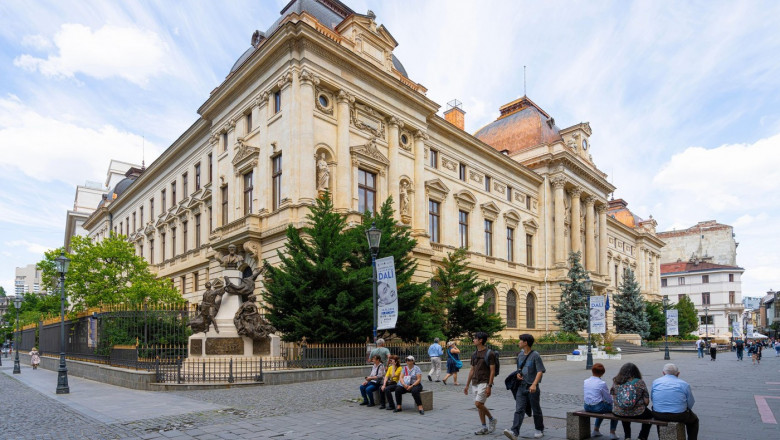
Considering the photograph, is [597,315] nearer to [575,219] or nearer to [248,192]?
[248,192]

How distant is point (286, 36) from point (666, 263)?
100m

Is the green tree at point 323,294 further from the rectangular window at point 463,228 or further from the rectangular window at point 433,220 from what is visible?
the rectangular window at point 463,228

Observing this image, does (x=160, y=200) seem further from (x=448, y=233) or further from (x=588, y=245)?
(x=588, y=245)

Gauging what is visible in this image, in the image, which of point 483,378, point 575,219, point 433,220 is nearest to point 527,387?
point 483,378

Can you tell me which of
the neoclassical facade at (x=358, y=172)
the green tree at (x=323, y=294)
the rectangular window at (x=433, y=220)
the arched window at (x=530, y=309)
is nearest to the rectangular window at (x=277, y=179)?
the neoclassical facade at (x=358, y=172)

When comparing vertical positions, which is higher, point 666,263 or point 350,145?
point 350,145

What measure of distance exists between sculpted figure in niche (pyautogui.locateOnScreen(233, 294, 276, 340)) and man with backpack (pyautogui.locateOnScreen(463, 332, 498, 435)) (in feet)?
35.2

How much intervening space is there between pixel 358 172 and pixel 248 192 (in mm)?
6220

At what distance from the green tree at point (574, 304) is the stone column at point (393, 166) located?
18.1 metres

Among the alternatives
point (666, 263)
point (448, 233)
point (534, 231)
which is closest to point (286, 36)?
point (448, 233)

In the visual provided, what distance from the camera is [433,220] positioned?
3634 centimetres

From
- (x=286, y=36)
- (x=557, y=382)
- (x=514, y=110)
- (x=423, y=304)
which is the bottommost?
(x=557, y=382)

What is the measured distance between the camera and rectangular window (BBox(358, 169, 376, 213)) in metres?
29.7

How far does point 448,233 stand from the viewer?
3697 centimetres
